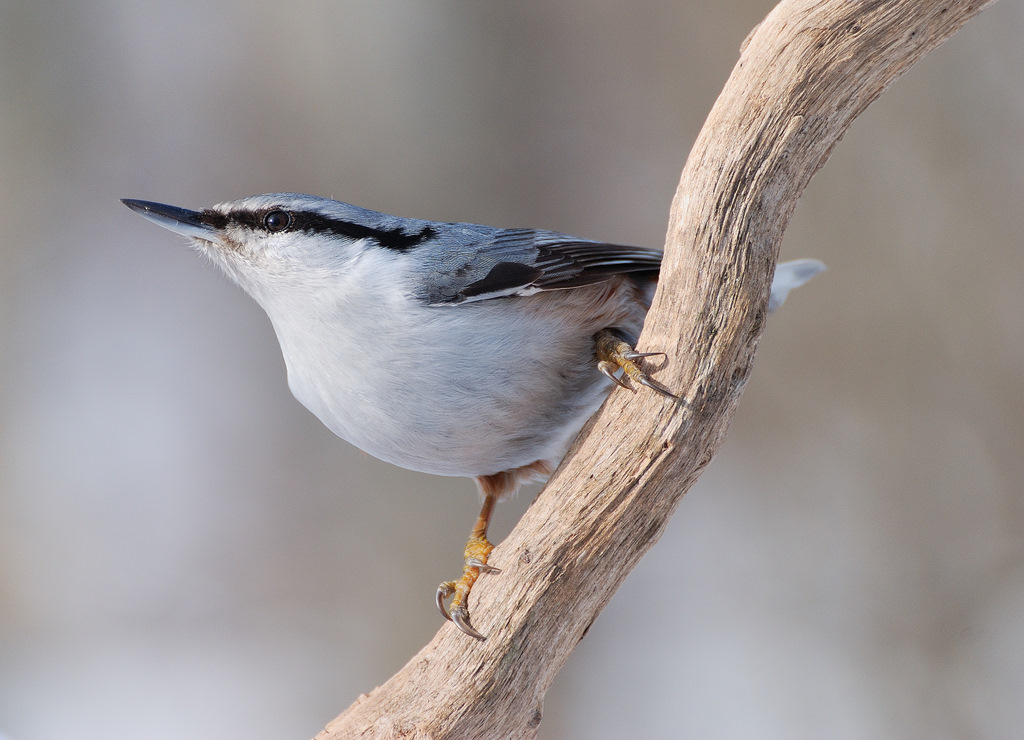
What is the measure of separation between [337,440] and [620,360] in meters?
1.78

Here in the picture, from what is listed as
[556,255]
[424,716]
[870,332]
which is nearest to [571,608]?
[424,716]

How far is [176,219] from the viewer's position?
1524mm

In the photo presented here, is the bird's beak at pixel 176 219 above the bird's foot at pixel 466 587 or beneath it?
above

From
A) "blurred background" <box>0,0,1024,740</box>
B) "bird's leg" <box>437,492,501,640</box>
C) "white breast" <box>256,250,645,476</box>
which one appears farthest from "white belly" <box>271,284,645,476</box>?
"blurred background" <box>0,0,1024,740</box>

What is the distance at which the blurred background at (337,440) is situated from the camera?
273 cm

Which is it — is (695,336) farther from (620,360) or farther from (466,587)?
(466,587)

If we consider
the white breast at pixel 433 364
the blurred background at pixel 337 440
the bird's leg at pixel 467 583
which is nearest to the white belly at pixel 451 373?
the white breast at pixel 433 364

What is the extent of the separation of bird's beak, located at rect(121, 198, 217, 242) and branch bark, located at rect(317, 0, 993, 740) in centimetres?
83

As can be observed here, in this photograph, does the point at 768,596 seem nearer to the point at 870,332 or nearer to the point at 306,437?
the point at 870,332

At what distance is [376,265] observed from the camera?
4.82 feet

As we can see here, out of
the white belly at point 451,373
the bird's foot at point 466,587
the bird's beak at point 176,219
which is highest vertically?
the bird's beak at point 176,219

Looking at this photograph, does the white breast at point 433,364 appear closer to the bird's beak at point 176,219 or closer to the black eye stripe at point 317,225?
the black eye stripe at point 317,225

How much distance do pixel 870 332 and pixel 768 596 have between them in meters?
1.02

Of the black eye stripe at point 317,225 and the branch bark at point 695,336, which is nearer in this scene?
the branch bark at point 695,336
